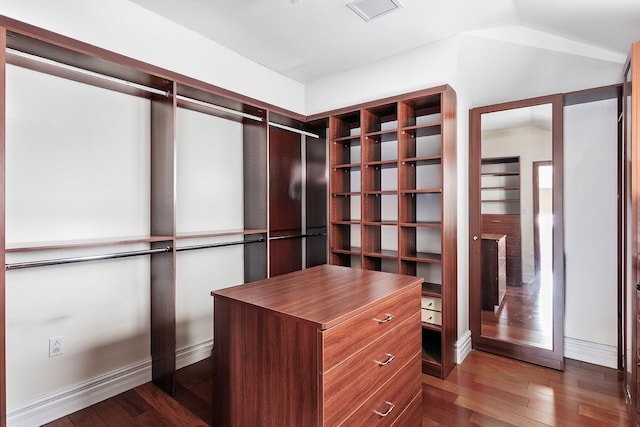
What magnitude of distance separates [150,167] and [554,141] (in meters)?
3.13

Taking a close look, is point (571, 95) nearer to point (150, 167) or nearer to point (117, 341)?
point (150, 167)

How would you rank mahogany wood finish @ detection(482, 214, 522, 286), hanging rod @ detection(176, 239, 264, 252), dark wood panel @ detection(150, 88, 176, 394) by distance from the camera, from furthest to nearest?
mahogany wood finish @ detection(482, 214, 522, 286)
hanging rod @ detection(176, 239, 264, 252)
dark wood panel @ detection(150, 88, 176, 394)

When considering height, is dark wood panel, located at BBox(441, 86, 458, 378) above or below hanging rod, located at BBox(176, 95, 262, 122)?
below

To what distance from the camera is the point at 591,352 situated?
268 centimetres

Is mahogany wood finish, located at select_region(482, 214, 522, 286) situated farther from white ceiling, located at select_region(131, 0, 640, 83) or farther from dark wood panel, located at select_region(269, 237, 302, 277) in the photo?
dark wood panel, located at select_region(269, 237, 302, 277)

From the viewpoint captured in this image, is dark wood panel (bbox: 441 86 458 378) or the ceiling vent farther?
dark wood panel (bbox: 441 86 458 378)

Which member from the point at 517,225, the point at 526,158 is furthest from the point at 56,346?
the point at 526,158

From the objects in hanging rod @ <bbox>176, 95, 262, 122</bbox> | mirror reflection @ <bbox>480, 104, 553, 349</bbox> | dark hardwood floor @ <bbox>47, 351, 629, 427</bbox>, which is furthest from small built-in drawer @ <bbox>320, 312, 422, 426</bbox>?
hanging rod @ <bbox>176, 95, 262, 122</bbox>

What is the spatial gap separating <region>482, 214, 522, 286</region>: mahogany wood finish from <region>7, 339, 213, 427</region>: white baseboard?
2832 millimetres

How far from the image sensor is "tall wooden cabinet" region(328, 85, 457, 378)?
8.46ft

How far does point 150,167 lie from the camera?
2469 millimetres

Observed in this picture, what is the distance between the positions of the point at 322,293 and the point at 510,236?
215 cm

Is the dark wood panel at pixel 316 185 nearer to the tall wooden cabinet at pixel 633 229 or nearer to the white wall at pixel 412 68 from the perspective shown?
the white wall at pixel 412 68

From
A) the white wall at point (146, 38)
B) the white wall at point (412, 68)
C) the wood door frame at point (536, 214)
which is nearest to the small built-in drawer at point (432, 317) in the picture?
the white wall at point (412, 68)
